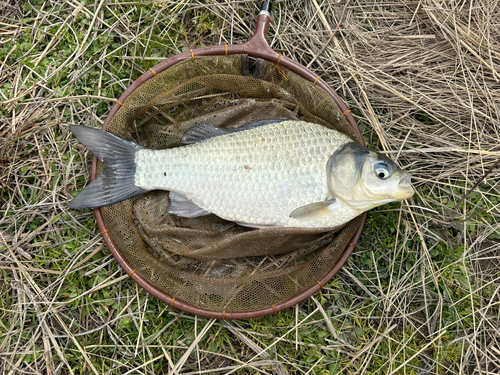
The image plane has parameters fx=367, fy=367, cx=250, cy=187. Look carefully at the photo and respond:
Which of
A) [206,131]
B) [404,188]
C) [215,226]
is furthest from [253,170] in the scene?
[404,188]

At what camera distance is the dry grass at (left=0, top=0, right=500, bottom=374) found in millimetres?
2273

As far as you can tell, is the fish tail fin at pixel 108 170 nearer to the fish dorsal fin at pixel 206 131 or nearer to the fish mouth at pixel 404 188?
the fish dorsal fin at pixel 206 131

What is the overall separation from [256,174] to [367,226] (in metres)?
0.88

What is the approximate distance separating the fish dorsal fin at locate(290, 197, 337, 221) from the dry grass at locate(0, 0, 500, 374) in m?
0.50

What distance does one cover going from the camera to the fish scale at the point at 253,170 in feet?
6.79

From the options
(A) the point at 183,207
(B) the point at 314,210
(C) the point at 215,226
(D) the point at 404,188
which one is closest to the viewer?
(D) the point at 404,188

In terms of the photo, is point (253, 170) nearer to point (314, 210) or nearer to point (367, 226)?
point (314, 210)

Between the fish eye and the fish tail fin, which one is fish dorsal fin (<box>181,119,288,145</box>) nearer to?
the fish tail fin

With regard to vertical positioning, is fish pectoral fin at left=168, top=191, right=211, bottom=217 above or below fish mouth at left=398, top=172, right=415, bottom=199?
below

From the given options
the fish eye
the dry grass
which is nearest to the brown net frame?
the dry grass

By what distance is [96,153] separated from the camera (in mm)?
2123

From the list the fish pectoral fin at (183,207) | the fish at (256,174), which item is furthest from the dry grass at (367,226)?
the fish pectoral fin at (183,207)

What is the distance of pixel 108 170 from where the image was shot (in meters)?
2.13

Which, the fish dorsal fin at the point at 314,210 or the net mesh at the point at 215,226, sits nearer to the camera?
the fish dorsal fin at the point at 314,210
